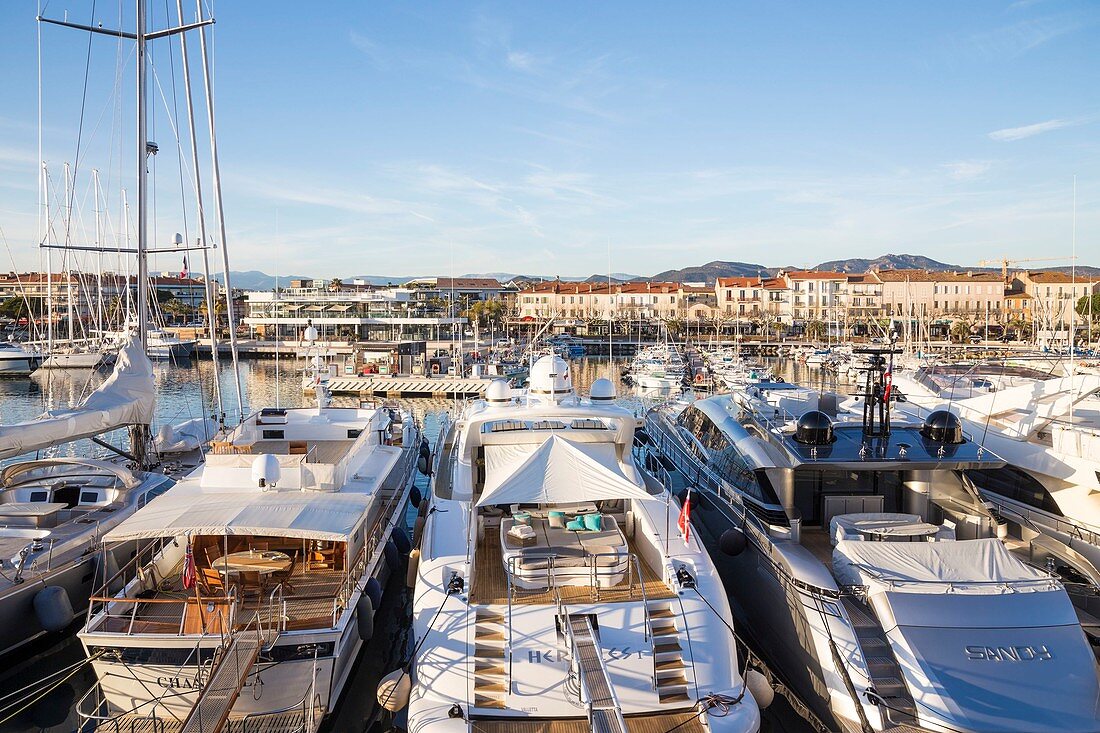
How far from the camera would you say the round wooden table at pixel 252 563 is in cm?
1059

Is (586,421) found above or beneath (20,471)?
above

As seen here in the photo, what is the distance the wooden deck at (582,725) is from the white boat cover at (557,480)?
3151 mm

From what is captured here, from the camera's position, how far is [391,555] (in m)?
13.8

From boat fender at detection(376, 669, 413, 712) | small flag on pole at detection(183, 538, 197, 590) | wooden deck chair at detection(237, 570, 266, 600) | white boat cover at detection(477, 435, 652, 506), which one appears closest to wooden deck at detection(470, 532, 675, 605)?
white boat cover at detection(477, 435, 652, 506)

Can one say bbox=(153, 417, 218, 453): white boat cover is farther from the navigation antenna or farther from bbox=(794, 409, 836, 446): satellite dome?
the navigation antenna

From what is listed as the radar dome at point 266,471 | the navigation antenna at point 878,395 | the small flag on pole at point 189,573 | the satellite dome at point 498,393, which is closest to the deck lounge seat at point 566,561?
the radar dome at point 266,471

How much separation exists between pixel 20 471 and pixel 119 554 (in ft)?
14.7

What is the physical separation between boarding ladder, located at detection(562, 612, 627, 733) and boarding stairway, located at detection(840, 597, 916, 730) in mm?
3141

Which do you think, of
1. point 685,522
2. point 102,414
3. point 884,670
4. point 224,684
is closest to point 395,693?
point 224,684

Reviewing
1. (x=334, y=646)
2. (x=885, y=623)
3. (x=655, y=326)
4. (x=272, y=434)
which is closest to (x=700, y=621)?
(x=885, y=623)

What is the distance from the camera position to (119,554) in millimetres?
13594

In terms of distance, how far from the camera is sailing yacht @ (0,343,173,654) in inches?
463

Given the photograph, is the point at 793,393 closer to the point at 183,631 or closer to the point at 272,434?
the point at 272,434

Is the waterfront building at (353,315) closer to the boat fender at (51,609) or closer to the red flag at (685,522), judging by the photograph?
the boat fender at (51,609)
